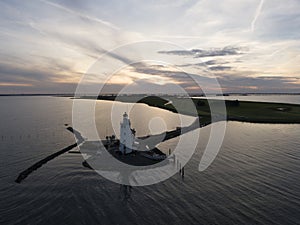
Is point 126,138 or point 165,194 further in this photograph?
point 126,138

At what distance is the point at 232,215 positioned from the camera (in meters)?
27.6

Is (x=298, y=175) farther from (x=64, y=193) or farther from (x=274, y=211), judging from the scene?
(x=64, y=193)

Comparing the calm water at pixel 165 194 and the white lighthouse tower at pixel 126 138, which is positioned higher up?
the white lighthouse tower at pixel 126 138

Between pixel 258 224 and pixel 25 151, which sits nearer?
pixel 258 224

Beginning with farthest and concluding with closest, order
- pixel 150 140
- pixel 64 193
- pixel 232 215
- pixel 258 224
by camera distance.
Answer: pixel 150 140 < pixel 64 193 < pixel 232 215 < pixel 258 224

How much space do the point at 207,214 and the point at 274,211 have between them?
7.93 metres

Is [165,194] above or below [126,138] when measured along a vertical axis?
below

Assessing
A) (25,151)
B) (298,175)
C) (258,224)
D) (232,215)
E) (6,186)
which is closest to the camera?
(258,224)

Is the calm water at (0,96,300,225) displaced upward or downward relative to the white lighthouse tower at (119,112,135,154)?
downward

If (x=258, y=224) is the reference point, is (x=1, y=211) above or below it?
below

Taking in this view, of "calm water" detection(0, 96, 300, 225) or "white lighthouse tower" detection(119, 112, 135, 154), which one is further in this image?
"white lighthouse tower" detection(119, 112, 135, 154)

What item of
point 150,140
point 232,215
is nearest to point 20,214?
point 232,215

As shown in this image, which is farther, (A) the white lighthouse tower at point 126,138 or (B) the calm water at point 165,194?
(A) the white lighthouse tower at point 126,138

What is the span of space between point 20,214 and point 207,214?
71.4ft
